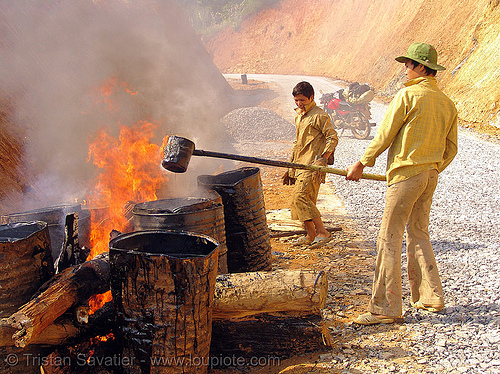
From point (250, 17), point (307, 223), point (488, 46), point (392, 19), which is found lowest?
point (307, 223)

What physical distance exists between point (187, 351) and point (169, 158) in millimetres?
1726

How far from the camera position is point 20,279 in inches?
115

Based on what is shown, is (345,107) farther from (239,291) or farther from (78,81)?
(239,291)

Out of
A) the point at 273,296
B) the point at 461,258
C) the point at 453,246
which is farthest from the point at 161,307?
the point at 453,246

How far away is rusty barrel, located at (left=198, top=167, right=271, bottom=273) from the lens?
4387 millimetres

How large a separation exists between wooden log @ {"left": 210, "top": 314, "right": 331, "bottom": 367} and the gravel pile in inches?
31.4

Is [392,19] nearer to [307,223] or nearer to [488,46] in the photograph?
[488,46]

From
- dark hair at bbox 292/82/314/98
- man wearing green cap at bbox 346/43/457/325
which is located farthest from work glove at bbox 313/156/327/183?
man wearing green cap at bbox 346/43/457/325

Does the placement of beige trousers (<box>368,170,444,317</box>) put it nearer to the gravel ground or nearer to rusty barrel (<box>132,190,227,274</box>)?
the gravel ground

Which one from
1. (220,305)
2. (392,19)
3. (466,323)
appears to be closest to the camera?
(220,305)

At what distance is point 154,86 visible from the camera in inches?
495

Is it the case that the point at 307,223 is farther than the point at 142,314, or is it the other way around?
the point at 307,223

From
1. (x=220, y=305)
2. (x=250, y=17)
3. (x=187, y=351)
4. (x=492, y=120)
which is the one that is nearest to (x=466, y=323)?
(x=220, y=305)

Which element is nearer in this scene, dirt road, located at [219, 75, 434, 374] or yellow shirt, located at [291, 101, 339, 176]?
dirt road, located at [219, 75, 434, 374]
